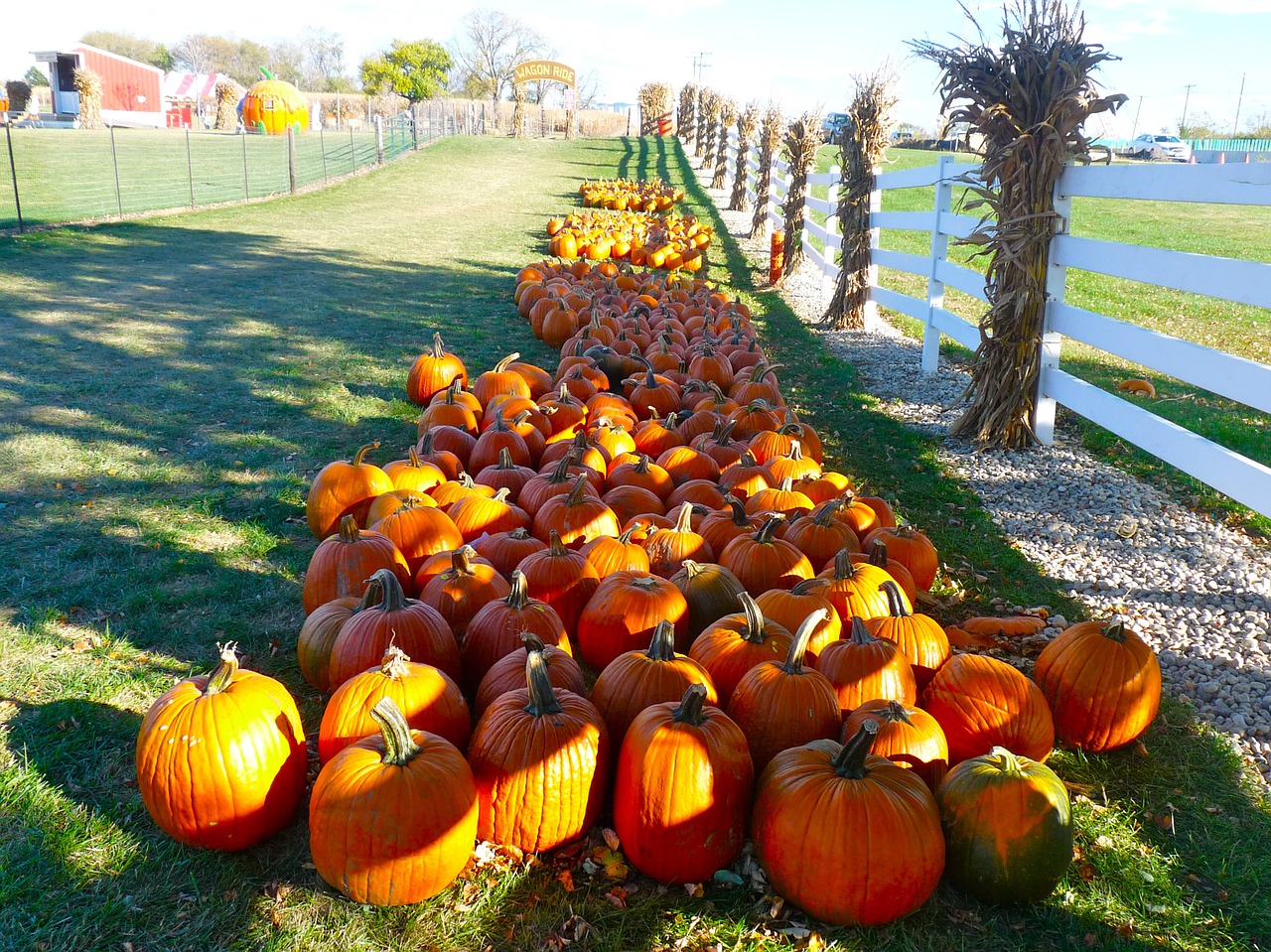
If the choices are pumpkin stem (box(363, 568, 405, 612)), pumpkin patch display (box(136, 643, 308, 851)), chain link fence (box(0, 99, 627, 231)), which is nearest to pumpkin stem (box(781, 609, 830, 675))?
pumpkin stem (box(363, 568, 405, 612))

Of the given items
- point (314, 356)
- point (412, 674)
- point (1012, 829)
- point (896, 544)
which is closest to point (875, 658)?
point (1012, 829)

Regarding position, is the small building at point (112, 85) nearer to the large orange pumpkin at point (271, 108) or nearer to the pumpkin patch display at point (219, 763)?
the large orange pumpkin at point (271, 108)

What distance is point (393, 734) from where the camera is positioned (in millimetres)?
2176

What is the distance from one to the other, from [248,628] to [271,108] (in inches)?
1985

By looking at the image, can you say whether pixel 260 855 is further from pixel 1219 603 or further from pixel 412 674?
pixel 1219 603

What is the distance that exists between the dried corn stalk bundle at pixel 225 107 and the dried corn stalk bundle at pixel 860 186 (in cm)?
5563

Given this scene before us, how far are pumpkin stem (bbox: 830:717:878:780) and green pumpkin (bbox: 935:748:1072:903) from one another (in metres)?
0.30

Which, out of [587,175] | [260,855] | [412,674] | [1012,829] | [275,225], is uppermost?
[587,175]

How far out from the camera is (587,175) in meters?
29.2

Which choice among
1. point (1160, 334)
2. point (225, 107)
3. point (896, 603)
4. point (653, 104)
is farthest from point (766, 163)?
point (225, 107)

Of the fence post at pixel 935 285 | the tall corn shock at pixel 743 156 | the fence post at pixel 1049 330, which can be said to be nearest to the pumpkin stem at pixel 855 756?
the fence post at pixel 1049 330

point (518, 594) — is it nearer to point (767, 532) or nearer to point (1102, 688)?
point (767, 532)

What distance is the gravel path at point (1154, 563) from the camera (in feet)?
10.7

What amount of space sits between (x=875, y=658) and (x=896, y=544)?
1.09 m
